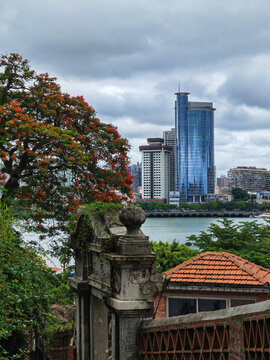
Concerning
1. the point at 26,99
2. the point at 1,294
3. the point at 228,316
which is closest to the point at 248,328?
the point at 228,316

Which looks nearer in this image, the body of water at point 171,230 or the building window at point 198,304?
the building window at point 198,304

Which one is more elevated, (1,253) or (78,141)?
(78,141)

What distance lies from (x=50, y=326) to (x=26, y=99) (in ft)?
22.8

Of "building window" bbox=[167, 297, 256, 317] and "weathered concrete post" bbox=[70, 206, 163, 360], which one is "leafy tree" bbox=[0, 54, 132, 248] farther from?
"weathered concrete post" bbox=[70, 206, 163, 360]

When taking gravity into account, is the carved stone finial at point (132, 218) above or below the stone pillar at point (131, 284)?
above

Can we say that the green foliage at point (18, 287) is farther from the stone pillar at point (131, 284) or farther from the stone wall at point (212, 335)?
the stone wall at point (212, 335)

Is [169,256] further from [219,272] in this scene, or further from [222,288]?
[222,288]

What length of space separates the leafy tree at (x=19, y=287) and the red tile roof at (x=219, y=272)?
12.0 feet

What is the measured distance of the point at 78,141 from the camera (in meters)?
14.2

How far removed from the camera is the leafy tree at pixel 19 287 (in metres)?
8.05

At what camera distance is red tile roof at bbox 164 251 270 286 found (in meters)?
12.6

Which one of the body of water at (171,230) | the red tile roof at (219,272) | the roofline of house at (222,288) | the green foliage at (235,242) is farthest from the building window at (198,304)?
the body of water at (171,230)

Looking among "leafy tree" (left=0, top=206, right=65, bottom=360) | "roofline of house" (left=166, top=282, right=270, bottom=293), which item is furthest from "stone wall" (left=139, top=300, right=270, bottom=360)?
"roofline of house" (left=166, top=282, right=270, bottom=293)

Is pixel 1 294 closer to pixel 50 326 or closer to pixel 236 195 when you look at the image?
pixel 50 326
